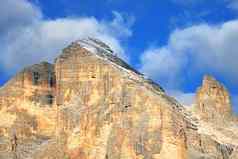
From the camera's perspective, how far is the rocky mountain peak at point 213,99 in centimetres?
12912

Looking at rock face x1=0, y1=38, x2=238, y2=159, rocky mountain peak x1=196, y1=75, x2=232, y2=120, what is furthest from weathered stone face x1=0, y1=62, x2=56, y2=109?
rocky mountain peak x1=196, y1=75, x2=232, y2=120

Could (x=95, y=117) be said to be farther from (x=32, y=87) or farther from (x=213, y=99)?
(x=213, y=99)

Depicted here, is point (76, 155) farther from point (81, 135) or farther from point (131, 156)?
point (131, 156)

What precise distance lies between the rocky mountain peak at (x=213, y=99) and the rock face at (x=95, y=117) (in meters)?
15.9

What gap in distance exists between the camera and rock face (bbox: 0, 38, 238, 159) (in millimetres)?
90062

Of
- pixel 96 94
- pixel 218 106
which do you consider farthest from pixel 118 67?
pixel 218 106

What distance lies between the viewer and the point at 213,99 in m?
132

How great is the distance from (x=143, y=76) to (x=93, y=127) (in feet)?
35.6

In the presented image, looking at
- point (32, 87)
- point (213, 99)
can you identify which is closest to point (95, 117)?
point (32, 87)

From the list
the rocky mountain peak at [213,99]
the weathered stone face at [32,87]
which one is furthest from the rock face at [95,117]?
the rocky mountain peak at [213,99]

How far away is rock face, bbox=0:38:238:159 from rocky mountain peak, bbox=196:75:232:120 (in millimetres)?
15850

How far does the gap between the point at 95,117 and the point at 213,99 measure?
40.0m

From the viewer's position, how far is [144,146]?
8938 centimetres

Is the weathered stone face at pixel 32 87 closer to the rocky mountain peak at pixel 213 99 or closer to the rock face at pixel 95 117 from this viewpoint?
the rock face at pixel 95 117
